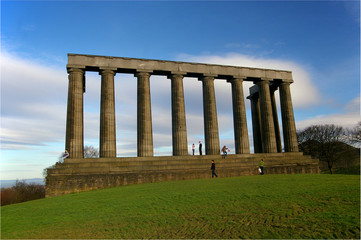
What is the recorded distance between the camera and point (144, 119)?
36375 mm

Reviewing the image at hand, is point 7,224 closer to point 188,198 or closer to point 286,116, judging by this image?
point 188,198

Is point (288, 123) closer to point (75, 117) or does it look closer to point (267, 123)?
point (267, 123)

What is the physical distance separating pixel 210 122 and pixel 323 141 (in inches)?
1839

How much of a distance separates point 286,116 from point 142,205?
116ft

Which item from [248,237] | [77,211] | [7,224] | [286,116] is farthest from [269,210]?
[286,116]

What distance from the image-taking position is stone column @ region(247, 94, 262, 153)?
157 feet

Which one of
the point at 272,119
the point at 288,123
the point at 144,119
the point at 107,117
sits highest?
the point at 107,117

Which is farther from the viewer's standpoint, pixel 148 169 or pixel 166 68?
pixel 166 68

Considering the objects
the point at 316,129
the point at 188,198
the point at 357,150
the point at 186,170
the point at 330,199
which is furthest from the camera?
the point at 357,150

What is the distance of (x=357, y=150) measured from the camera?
79625 mm

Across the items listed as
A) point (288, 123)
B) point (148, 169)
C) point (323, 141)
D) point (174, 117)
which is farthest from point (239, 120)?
point (323, 141)

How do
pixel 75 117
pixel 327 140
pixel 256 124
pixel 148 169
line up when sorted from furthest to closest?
pixel 327 140
pixel 256 124
pixel 75 117
pixel 148 169

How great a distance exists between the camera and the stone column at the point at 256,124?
47.8 metres

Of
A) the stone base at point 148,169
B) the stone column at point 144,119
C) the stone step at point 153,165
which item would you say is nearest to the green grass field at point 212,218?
the stone base at point 148,169
